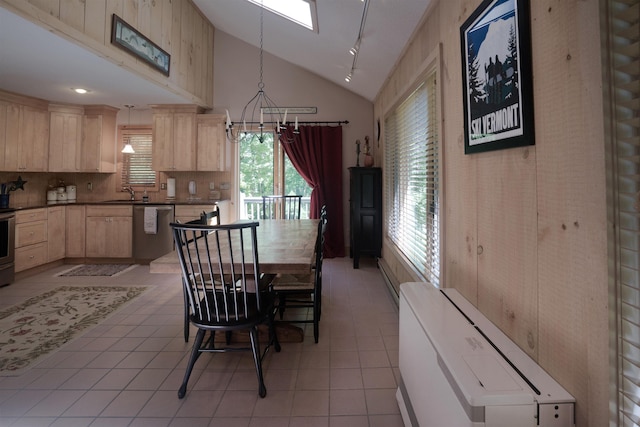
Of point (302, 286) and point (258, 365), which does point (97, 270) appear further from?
point (258, 365)

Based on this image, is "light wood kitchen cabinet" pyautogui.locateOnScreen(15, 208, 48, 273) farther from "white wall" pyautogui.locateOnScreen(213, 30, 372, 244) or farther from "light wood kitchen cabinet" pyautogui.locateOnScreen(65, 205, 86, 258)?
"white wall" pyautogui.locateOnScreen(213, 30, 372, 244)

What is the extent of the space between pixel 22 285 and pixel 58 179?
2.02 m

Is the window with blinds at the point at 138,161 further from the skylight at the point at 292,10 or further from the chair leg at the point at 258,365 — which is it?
the chair leg at the point at 258,365

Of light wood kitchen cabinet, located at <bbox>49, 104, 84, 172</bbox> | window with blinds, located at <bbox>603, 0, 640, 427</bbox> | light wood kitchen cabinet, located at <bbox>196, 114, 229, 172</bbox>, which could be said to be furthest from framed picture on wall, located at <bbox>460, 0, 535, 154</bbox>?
light wood kitchen cabinet, located at <bbox>49, 104, 84, 172</bbox>

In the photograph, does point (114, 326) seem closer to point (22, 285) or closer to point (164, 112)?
point (22, 285)

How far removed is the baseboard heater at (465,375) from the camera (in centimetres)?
84

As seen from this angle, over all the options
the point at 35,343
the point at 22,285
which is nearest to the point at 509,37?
the point at 35,343

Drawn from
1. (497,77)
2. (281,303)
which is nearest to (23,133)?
(281,303)

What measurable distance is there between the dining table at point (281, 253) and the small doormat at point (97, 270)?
2.75 meters

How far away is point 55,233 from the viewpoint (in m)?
4.69

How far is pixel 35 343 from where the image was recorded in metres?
2.48

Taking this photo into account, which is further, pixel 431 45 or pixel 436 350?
pixel 431 45

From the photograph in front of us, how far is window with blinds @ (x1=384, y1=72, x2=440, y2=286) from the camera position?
2400 millimetres

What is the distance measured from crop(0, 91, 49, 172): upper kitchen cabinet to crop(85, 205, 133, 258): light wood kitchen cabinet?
0.92 metres
